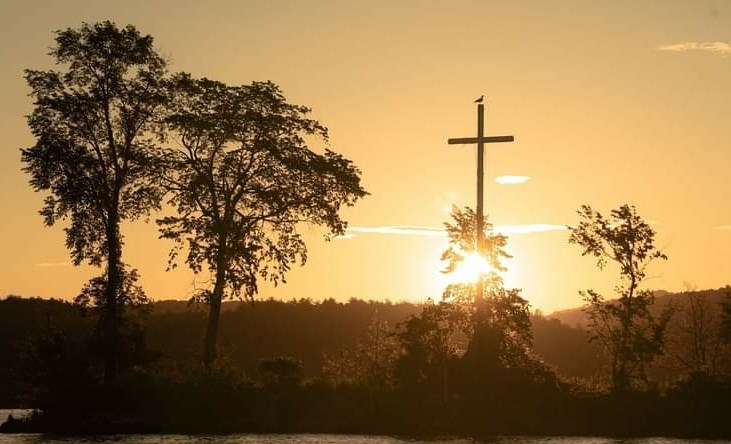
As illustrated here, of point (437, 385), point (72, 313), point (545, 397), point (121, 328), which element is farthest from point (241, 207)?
point (72, 313)

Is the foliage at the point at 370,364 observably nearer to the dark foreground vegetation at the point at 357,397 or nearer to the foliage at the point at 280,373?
the dark foreground vegetation at the point at 357,397

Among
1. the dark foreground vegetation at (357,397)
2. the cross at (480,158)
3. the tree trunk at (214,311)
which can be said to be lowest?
the dark foreground vegetation at (357,397)

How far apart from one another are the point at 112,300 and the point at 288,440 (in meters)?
20.2

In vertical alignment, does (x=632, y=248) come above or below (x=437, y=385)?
above

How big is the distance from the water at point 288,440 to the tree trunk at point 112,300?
8.57 meters

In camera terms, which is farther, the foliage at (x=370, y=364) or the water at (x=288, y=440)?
the foliage at (x=370, y=364)

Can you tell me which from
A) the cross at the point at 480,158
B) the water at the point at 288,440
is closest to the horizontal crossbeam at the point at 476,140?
the cross at the point at 480,158

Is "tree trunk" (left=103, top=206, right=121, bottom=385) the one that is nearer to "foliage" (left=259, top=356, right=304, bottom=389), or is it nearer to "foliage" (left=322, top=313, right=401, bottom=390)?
"foliage" (left=259, top=356, right=304, bottom=389)

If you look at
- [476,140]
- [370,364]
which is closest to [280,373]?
[370,364]

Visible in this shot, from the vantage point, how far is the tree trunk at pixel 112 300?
3054 inches

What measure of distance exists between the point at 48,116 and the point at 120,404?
1911 centimetres

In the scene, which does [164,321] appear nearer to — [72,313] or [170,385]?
[72,313]

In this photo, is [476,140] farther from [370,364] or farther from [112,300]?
[112,300]

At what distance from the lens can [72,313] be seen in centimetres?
14125
